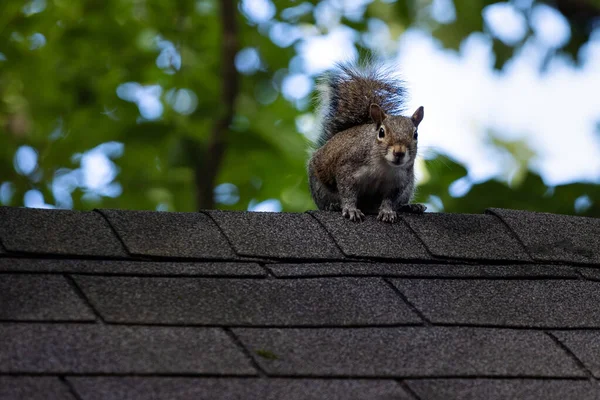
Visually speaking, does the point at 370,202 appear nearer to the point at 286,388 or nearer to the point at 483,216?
the point at 483,216

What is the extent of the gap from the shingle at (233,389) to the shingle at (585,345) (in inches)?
20.0

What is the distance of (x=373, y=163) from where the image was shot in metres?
3.67

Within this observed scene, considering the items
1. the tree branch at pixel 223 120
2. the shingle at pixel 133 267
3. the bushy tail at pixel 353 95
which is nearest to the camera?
the shingle at pixel 133 267

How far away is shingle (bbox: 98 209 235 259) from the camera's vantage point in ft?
7.73

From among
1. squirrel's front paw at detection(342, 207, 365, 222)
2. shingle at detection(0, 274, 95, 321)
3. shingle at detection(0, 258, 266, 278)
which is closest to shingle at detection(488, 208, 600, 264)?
squirrel's front paw at detection(342, 207, 365, 222)

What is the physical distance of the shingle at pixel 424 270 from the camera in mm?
2359

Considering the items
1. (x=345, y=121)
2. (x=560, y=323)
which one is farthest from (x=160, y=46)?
Answer: (x=560, y=323)

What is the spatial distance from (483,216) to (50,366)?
57.6 inches

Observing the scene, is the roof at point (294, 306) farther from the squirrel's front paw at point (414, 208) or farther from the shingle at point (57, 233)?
the squirrel's front paw at point (414, 208)

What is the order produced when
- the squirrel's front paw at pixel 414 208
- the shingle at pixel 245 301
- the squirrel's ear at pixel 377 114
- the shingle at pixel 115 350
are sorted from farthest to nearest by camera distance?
1. the squirrel's ear at pixel 377 114
2. the squirrel's front paw at pixel 414 208
3. the shingle at pixel 245 301
4. the shingle at pixel 115 350

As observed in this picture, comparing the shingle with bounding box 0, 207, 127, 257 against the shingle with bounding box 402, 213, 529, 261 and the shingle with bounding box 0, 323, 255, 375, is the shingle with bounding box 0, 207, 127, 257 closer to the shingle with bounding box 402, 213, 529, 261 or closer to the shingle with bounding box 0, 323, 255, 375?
the shingle with bounding box 0, 323, 255, 375

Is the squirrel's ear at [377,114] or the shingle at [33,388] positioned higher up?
the squirrel's ear at [377,114]

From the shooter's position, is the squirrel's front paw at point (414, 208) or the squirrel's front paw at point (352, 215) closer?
the squirrel's front paw at point (352, 215)

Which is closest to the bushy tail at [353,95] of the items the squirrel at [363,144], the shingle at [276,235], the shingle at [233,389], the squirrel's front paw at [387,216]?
the squirrel at [363,144]
